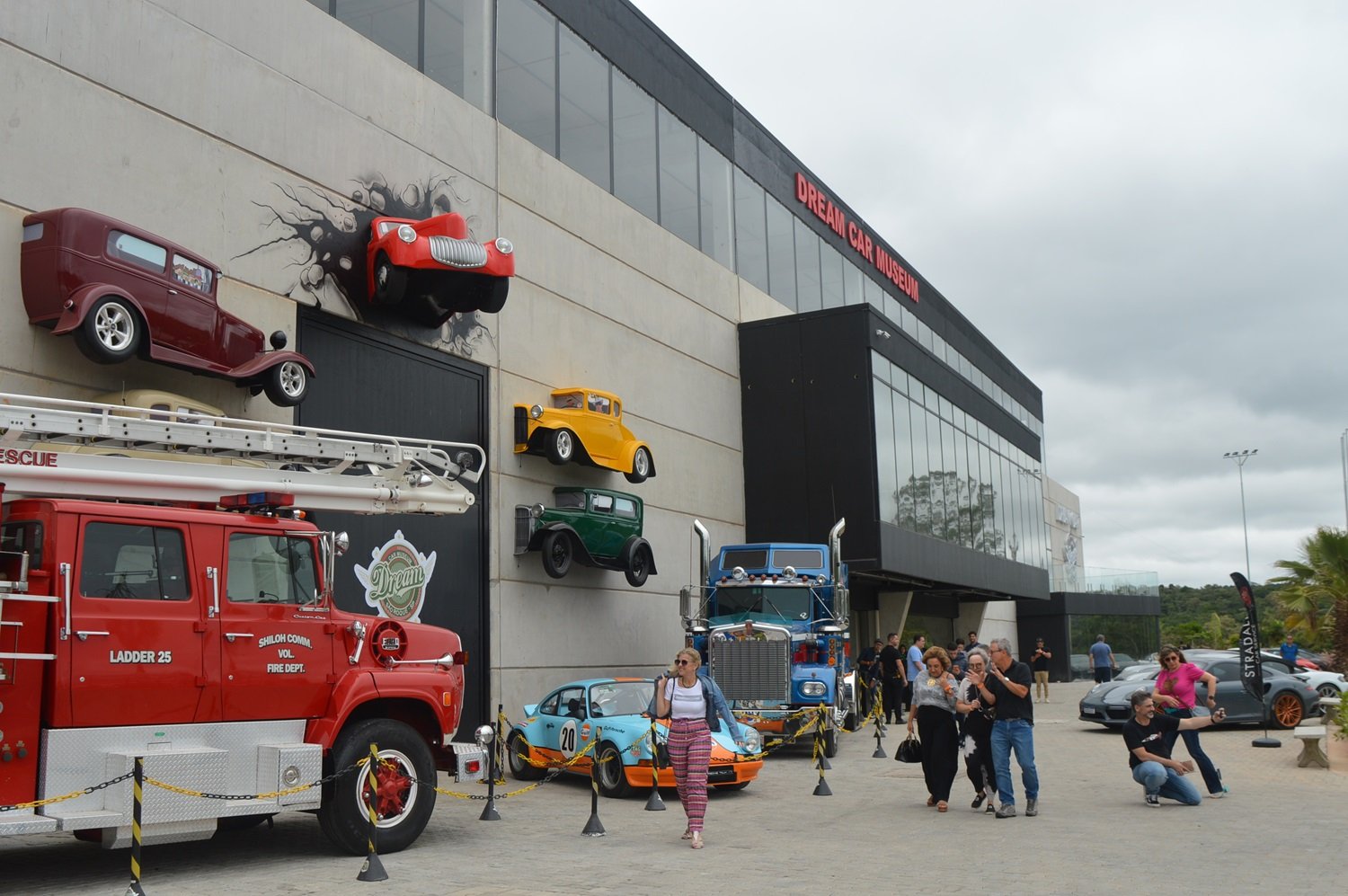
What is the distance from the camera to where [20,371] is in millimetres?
12516

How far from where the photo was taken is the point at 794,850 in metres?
10.5

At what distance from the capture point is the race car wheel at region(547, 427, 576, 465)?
20.4 meters

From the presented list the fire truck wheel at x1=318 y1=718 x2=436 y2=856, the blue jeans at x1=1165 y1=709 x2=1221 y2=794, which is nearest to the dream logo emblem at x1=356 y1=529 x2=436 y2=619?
the fire truck wheel at x1=318 y1=718 x2=436 y2=856

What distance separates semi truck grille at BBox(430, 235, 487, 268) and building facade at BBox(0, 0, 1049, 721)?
106 centimetres

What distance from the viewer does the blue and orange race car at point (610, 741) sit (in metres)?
Result: 13.9

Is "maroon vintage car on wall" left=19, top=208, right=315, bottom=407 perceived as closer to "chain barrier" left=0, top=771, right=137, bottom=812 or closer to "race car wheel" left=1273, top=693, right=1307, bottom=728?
"chain barrier" left=0, top=771, right=137, bottom=812

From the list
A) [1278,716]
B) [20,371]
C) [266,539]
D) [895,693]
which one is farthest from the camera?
[895,693]

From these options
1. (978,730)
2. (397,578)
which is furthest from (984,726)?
(397,578)

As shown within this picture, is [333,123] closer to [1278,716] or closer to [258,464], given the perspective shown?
[258,464]

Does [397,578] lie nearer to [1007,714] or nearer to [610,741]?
[610,741]

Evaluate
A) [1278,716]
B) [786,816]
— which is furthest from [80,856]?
[1278,716]

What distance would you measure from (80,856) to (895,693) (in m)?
19.0

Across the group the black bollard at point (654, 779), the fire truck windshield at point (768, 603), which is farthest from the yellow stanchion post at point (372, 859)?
the fire truck windshield at point (768, 603)

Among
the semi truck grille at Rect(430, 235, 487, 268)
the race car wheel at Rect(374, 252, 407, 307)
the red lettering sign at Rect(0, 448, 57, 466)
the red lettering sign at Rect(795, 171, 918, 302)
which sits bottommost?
the red lettering sign at Rect(0, 448, 57, 466)
